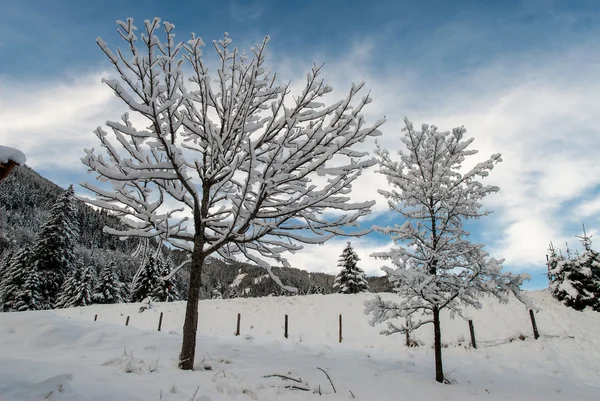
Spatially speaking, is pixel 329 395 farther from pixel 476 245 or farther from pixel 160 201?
pixel 476 245

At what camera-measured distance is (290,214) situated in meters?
4.87

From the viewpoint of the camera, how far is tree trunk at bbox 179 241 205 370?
17.5ft

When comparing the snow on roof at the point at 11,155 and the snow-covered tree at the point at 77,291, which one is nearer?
the snow on roof at the point at 11,155

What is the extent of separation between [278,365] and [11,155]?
5519mm

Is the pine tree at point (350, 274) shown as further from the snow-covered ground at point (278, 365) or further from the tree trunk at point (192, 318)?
the tree trunk at point (192, 318)

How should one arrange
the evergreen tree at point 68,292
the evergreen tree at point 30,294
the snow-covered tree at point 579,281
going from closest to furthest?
the snow-covered tree at point 579,281 < the evergreen tree at point 30,294 < the evergreen tree at point 68,292

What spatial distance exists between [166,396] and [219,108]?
4906mm

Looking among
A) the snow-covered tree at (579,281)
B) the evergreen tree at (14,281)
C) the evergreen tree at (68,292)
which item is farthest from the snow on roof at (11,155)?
the evergreen tree at (68,292)

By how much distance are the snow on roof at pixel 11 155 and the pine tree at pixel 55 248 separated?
3170 centimetres

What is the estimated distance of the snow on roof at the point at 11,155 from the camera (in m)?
3.24

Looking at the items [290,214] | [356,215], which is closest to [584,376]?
[356,215]

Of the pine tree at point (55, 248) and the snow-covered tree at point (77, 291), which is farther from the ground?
the pine tree at point (55, 248)

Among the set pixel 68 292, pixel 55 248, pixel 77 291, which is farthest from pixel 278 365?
pixel 68 292

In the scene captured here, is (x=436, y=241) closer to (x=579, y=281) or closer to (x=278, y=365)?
(x=278, y=365)
